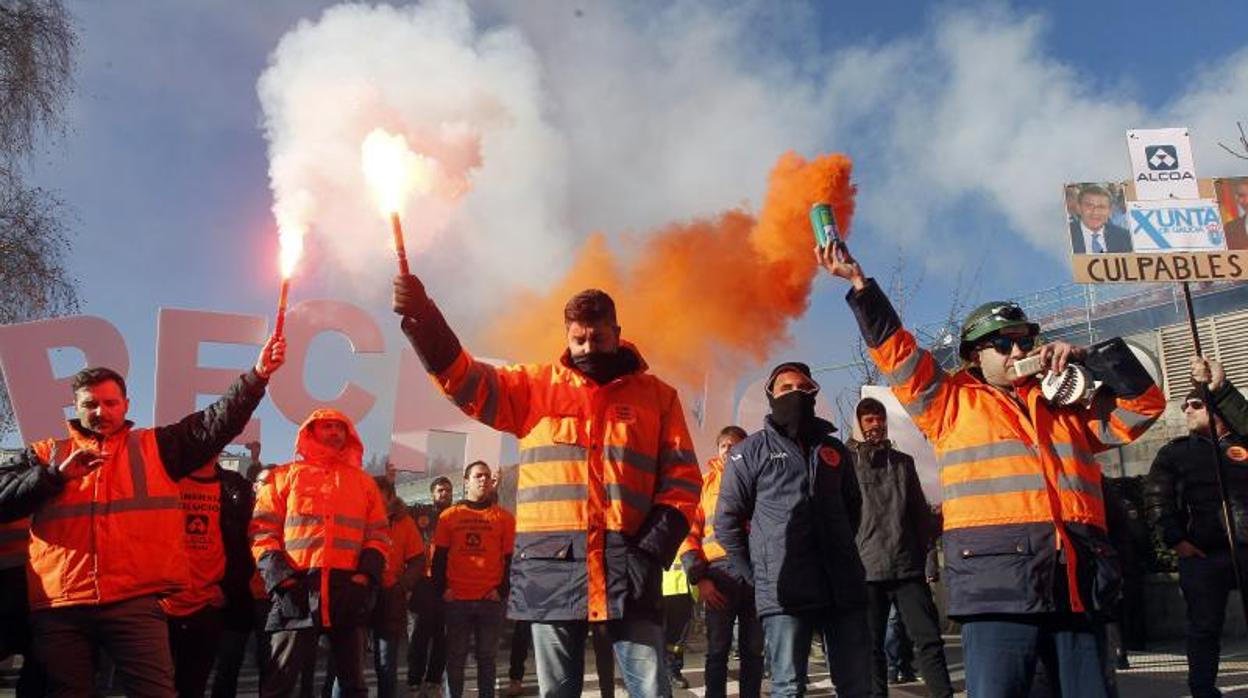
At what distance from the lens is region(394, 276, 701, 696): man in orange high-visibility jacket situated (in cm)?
371

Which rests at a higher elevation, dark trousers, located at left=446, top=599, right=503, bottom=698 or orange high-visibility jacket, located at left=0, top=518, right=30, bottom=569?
orange high-visibility jacket, located at left=0, top=518, right=30, bottom=569

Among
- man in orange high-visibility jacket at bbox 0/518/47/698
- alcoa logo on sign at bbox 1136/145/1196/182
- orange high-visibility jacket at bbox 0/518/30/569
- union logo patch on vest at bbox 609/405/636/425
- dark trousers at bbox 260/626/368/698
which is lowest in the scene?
dark trousers at bbox 260/626/368/698

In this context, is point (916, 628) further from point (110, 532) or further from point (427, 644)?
point (110, 532)

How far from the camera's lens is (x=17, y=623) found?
20.1ft

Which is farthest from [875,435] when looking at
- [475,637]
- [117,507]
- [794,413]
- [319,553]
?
[117,507]

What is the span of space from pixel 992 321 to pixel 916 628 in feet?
10.4

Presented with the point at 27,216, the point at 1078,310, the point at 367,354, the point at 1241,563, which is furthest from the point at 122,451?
the point at 1078,310

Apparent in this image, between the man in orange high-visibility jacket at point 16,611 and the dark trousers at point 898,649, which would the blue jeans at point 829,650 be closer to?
the dark trousers at point 898,649

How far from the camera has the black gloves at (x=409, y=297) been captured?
11.7 ft

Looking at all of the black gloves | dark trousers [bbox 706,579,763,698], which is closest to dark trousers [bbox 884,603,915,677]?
dark trousers [bbox 706,579,763,698]

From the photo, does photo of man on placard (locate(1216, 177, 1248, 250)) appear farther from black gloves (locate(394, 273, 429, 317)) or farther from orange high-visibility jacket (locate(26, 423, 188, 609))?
orange high-visibility jacket (locate(26, 423, 188, 609))

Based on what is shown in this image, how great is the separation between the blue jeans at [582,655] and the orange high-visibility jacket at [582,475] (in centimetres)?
9

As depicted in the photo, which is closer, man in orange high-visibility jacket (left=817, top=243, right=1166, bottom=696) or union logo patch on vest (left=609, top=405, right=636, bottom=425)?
man in orange high-visibility jacket (left=817, top=243, right=1166, bottom=696)

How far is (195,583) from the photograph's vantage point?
5984 mm
